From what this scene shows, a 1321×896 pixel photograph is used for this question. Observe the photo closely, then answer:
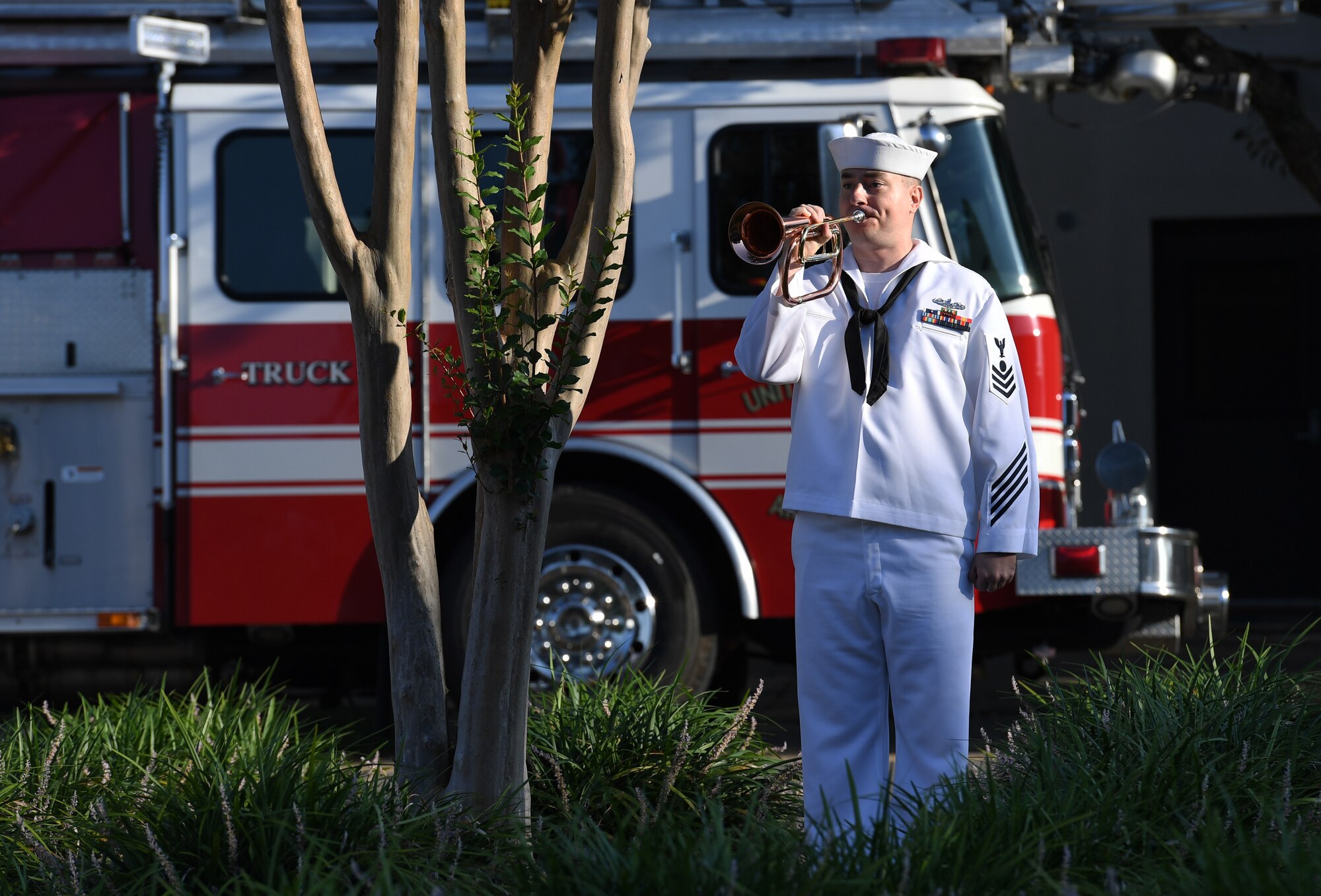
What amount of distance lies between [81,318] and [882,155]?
3706 mm

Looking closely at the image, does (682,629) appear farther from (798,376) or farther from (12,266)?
(12,266)

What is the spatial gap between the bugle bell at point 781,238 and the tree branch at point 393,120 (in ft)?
2.77

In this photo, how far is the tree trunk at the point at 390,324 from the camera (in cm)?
365

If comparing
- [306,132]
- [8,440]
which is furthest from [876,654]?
[8,440]

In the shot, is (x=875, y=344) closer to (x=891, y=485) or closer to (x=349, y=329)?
(x=891, y=485)

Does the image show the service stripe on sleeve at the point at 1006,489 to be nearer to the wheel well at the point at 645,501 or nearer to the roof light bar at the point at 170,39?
the wheel well at the point at 645,501

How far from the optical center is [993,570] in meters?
3.43

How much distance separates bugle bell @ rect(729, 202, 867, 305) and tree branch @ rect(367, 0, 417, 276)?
84cm

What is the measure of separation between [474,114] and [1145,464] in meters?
3.39

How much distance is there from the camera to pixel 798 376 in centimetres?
357

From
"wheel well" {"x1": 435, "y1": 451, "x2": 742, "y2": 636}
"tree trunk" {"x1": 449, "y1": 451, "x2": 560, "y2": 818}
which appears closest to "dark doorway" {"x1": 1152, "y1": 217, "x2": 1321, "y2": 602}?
"wheel well" {"x1": 435, "y1": 451, "x2": 742, "y2": 636}

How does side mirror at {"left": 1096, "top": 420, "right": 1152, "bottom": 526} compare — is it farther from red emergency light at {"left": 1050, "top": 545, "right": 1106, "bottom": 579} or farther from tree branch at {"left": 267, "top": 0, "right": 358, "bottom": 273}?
tree branch at {"left": 267, "top": 0, "right": 358, "bottom": 273}

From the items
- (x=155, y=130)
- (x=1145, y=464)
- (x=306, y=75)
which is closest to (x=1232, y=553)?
(x=1145, y=464)

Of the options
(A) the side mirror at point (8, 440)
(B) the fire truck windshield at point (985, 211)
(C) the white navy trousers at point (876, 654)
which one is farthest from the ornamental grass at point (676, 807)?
(B) the fire truck windshield at point (985, 211)
